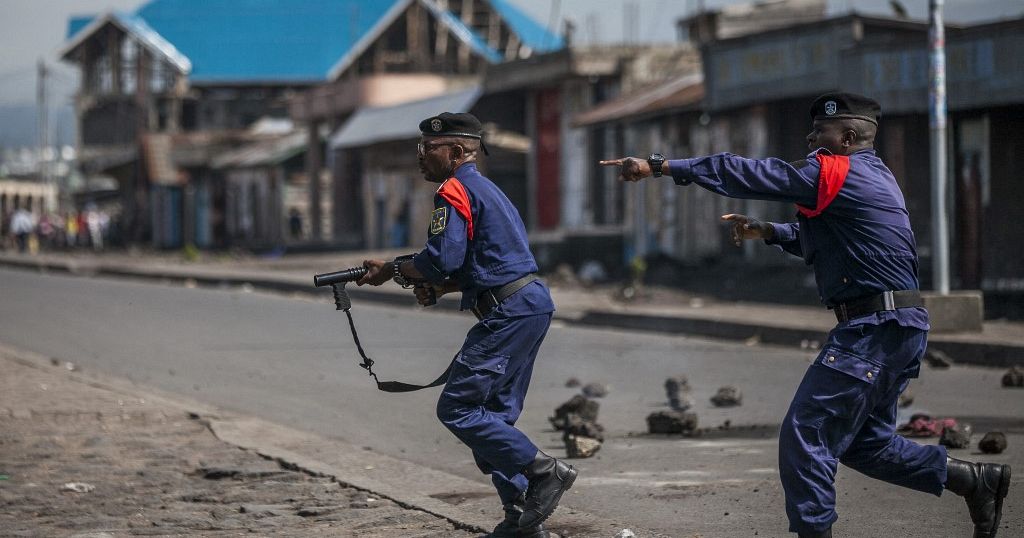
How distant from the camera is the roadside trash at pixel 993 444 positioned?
7273 mm

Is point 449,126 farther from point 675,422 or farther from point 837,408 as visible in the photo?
point 675,422

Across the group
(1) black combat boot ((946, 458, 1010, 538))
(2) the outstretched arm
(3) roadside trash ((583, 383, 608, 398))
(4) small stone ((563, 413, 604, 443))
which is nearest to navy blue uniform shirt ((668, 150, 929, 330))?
(2) the outstretched arm

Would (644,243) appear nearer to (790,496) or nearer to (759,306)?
(759,306)

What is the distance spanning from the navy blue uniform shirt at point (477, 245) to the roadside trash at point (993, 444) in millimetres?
3024

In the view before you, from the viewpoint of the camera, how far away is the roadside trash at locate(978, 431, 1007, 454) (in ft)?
23.9

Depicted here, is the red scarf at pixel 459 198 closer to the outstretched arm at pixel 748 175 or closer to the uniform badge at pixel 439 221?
the uniform badge at pixel 439 221

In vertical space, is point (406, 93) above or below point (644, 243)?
above

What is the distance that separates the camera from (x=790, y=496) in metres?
4.69

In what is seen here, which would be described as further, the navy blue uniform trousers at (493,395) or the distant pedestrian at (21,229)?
the distant pedestrian at (21,229)

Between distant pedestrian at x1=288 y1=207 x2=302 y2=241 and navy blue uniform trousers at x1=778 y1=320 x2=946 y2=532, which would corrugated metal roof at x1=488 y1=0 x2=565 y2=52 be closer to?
distant pedestrian at x1=288 y1=207 x2=302 y2=241

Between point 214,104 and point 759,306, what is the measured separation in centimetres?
4432

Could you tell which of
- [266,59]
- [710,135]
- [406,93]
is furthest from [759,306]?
[266,59]

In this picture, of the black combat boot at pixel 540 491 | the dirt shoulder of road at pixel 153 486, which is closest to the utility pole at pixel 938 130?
the dirt shoulder of road at pixel 153 486

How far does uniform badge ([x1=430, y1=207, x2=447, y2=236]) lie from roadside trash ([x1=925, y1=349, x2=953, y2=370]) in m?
7.85
